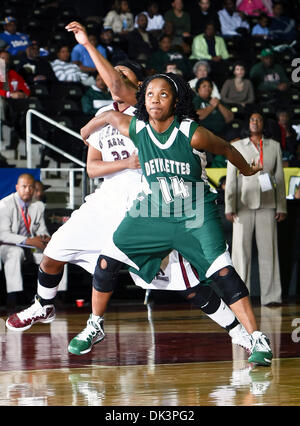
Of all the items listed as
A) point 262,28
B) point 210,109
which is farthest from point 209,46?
point 210,109

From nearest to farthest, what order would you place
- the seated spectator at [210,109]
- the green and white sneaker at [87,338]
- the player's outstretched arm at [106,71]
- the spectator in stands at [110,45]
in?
the player's outstretched arm at [106,71], the green and white sneaker at [87,338], the seated spectator at [210,109], the spectator in stands at [110,45]

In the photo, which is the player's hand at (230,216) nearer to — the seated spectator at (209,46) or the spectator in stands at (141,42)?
the spectator in stands at (141,42)

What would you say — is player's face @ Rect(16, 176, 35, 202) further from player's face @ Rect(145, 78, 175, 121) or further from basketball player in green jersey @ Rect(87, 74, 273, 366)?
player's face @ Rect(145, 78, 175, 121)

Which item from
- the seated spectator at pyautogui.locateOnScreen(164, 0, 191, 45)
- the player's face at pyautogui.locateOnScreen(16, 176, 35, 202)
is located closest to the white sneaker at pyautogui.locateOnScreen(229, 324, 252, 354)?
the player's face at pyautogui.locateOnScreen(16, 176, 35, 202)

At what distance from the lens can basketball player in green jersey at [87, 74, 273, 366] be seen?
4.84 meters

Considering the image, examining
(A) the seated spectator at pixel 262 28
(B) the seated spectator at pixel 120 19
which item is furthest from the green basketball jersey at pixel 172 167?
(A) the seated spectator at pixel 262 28

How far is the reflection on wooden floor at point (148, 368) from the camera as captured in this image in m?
3.96

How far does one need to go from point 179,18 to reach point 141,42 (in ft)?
4.96

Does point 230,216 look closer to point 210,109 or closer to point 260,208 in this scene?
point 260,208

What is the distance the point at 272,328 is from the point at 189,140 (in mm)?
2621

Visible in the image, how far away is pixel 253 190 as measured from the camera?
30.4 feet

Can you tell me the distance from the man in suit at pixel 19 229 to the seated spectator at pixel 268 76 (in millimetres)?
6089

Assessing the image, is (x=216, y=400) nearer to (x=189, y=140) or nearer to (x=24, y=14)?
(x=189, y=140)
